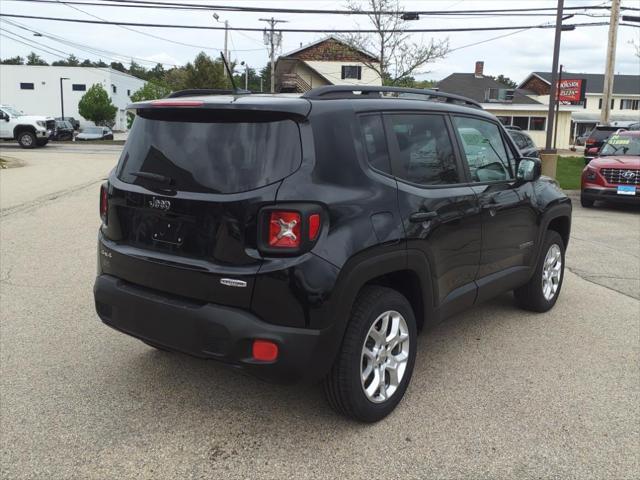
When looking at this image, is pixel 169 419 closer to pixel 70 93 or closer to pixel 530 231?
pixel 530 231

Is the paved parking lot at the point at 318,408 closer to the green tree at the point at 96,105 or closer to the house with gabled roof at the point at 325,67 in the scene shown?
the house with gabled roof at the point at 325,67

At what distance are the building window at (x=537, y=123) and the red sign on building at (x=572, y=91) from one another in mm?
2631

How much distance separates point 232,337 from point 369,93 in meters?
1.73

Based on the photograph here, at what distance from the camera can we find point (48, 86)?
6606cm

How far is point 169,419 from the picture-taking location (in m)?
3.40

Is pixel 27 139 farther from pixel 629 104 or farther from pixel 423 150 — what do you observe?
pixel 629 104

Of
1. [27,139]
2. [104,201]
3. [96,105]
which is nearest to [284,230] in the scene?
[104,201]

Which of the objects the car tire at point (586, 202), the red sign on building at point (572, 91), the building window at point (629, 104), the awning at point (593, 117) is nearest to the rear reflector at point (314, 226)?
the car tire at point (586, 202)

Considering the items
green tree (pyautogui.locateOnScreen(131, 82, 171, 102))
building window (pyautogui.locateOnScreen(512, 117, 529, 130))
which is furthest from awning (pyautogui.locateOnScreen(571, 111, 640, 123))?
green tree (pyautogui.locateOnScreen(131, 82, 171, 102))

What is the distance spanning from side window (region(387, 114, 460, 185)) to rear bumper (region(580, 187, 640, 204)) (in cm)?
963

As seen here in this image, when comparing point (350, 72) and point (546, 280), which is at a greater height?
point (350, 72)

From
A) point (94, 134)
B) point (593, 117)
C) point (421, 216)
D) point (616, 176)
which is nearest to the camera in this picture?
point (421, 216)

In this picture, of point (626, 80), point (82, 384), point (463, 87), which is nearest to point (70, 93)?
point (463, 87)

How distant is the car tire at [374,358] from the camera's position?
315 centimetres
